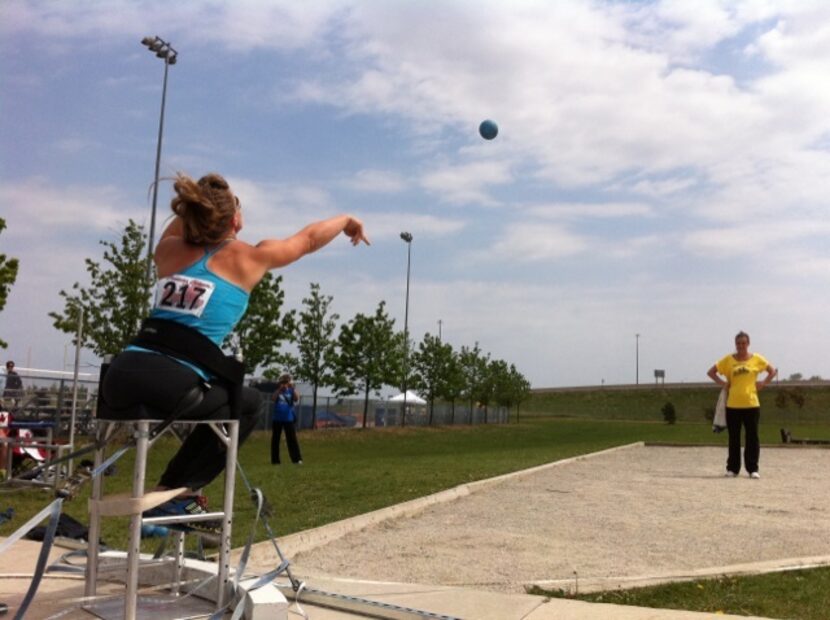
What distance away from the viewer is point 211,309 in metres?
3.41

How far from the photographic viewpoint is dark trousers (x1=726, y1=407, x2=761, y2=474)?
12281 mm

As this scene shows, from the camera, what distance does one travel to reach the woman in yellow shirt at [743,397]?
1232 cm

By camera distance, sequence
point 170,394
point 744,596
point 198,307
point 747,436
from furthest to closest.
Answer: point 747,436, point 744,596, point 198,307, point 170,394

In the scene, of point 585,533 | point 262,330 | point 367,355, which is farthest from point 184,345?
point 367,355

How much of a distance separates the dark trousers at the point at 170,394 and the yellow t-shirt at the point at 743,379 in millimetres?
10574

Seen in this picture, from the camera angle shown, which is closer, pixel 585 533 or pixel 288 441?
pixel 585 533

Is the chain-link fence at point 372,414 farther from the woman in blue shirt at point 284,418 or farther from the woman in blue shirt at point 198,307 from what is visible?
the woman in blue shirt at point 198,307

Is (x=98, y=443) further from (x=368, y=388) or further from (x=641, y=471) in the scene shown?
(x=368, y=388)

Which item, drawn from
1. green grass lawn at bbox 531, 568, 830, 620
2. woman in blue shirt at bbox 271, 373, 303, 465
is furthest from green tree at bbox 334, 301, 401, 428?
green grass lawn at bbox 531, 568, 830, 620

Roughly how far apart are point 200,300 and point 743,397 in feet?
35.9

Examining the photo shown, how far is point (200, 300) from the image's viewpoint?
3387 millimetres

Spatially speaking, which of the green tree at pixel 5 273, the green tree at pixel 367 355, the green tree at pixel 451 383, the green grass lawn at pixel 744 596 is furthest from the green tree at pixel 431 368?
the green grass lawn at pixel 744 596

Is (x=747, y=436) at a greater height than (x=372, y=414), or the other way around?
(x=747, y=436)

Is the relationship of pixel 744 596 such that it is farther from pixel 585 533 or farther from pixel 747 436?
pixel 747 436
